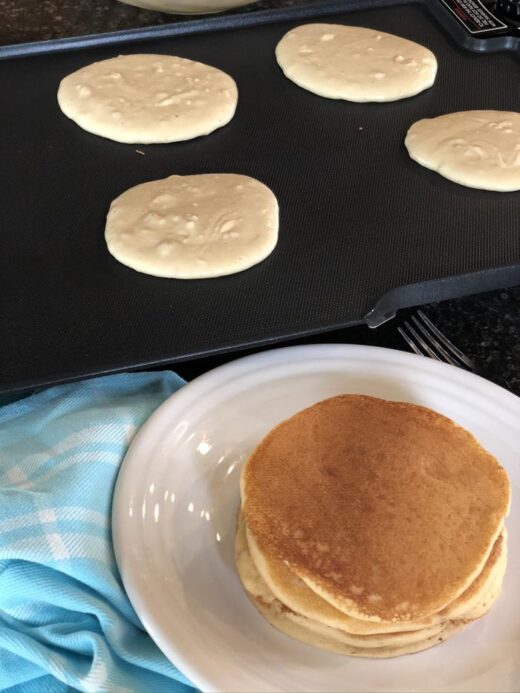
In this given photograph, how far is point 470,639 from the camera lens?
0.72 metres

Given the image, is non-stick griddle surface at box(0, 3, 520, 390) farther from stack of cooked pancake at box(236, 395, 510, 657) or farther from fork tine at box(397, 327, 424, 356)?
stack of cooked pancake at box(236, 395, 510, 657)

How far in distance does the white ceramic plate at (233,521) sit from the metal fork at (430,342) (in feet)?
0.28

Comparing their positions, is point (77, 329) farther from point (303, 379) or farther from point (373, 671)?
point (373, 671)

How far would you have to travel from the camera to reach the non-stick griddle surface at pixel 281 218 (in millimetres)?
965

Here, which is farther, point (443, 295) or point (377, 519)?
point (443, 295)

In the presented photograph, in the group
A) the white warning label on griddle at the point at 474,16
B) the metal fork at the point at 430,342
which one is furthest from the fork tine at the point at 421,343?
the white warning label on griddle at the point at 474,16

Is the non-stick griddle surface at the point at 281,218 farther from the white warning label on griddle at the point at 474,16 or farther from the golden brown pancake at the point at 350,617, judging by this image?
the golden brown pancake at the point at 350,617

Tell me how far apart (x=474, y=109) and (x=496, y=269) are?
41 centimetres

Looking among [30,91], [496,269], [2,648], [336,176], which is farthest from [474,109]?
[2,648]

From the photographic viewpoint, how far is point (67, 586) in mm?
732

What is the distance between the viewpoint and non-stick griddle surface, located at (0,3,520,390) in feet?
3.17

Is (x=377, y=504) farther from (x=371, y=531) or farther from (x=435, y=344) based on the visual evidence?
(x=435, y=344)

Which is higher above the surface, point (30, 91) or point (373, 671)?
point (30, 91)

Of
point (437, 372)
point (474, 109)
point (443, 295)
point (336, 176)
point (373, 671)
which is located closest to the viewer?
point (373, 671)
